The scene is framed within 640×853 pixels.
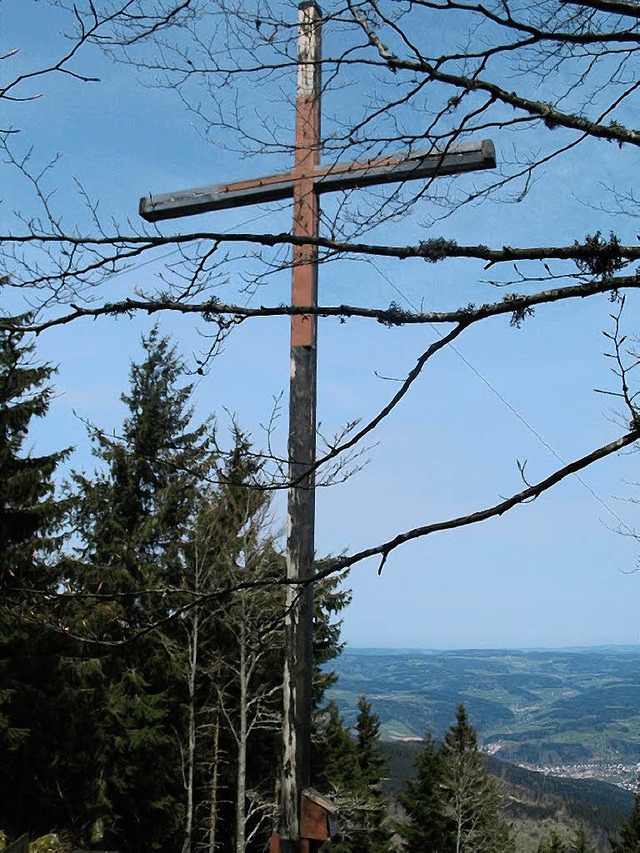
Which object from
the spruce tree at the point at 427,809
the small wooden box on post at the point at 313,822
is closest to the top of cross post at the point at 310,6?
the small wooden box on post at the point at 313,822

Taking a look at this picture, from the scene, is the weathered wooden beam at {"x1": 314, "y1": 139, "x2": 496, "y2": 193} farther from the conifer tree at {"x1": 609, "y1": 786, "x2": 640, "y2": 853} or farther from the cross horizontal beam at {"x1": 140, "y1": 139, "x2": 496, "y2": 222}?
the conifer tree at {"x1": 609, "y1": 786, "x2": 640, "y2": 853}

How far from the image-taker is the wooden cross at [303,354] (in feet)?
9.25

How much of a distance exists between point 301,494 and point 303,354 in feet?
1.93

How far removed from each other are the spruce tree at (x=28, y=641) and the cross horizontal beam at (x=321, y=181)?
5098 millimetres

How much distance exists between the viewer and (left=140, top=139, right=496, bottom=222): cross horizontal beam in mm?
2752

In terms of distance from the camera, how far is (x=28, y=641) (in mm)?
13016

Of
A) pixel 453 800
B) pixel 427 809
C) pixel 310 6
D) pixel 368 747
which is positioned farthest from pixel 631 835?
pixel 310 6

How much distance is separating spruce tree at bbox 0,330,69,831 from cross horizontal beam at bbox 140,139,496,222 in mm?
5098

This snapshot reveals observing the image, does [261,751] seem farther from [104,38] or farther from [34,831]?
[104,38]

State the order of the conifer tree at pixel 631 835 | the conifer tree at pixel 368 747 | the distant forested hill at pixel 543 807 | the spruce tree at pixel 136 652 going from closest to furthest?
the spruce tree at pixel 136 652 → the conifer tree at pixel 368 747 → the conifer tree at pixel 631 835 → the distant forested hill at pixel 543 807

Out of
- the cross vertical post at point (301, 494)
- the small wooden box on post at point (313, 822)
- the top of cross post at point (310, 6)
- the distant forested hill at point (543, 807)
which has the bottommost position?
the distant forested hill at point (543, 807)

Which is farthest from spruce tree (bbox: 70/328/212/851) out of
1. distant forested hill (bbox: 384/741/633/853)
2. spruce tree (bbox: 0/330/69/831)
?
distant forested hill (bbox: 384/741/633/853)

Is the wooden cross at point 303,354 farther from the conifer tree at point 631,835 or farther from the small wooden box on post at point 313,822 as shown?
the conifer tree at point 631,835

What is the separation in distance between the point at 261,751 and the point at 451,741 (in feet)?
28.6
